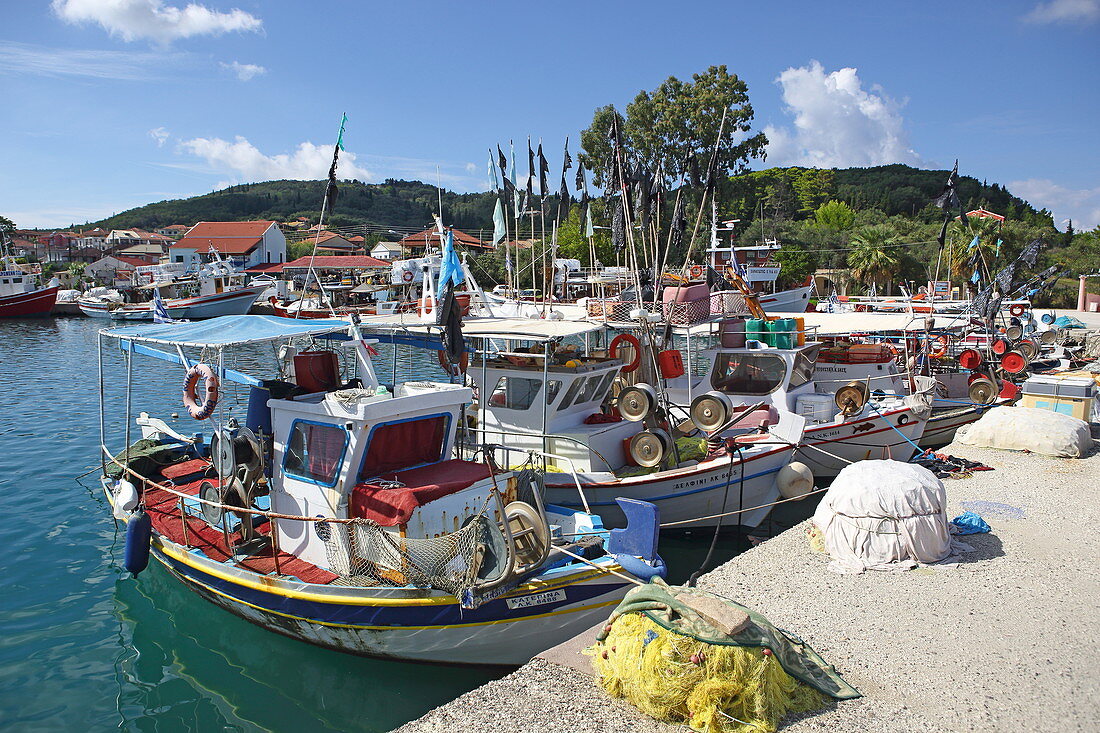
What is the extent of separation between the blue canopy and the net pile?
8.93ft

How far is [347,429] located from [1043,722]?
674 cm

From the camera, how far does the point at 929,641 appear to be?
6.52 m

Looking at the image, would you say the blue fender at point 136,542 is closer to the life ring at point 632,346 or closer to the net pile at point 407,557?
the net pile at point 407,557

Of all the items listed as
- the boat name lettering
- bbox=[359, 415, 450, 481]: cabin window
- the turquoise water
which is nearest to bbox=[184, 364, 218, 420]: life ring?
bbox=[359, 415, 450, 481]: cabin window

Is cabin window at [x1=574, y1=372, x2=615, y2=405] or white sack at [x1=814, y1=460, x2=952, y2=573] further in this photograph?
cabin window at [x1=574, y1=372, x2=615, y2=405]

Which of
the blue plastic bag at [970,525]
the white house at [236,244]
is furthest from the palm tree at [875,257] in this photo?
the white house at [236,244]

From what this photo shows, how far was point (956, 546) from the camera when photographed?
8.84m

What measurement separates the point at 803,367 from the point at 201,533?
11721 millimetres

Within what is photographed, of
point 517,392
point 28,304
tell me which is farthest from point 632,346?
point 28,304

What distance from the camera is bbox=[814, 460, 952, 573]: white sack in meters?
8.30

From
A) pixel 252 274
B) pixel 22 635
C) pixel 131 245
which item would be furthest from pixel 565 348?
pixel 131 245

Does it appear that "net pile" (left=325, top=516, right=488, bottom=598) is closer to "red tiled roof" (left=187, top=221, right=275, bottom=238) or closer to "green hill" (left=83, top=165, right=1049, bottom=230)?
"green hill" (left=83, top=165, right=1049, bottom=230)

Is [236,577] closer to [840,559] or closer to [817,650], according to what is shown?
[817,650]

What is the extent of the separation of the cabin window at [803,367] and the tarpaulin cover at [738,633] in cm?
929
